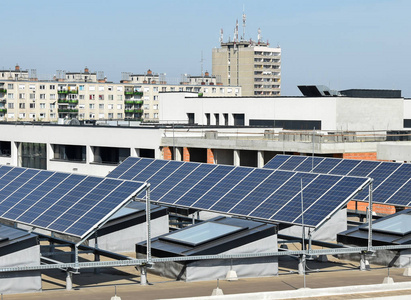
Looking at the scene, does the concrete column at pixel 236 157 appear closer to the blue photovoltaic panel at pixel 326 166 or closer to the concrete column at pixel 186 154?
the concrete column at pixel 186 154

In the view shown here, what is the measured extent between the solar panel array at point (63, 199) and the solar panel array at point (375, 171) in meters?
14.7

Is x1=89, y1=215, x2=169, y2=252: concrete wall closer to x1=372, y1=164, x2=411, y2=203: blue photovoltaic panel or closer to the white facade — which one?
x1=372, y1=164, x2=411, y2=203: blue photovoltaic panel

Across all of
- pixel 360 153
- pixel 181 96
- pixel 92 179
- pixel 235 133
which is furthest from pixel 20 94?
pixel 92 179

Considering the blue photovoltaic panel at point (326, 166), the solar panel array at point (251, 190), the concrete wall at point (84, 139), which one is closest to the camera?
the solar panel array at point (251, 190)

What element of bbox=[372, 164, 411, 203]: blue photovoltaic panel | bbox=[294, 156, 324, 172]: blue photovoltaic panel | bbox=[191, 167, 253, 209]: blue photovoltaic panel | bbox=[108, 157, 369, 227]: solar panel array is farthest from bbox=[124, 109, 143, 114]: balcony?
bbox=[191, 167, 253, 209]: blue photovoltaic panel

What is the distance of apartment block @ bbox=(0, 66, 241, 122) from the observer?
164 meters

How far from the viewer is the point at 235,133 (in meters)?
71.6

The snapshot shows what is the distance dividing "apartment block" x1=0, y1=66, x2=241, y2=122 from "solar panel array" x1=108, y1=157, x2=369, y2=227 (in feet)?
377

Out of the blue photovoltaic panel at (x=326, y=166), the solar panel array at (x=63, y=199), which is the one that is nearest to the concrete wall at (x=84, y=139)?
the blue photovoltaic panel at (x=326, y=166)

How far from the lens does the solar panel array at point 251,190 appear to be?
32125 millimetres

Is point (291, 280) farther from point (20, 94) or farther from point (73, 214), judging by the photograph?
point (20, 94)

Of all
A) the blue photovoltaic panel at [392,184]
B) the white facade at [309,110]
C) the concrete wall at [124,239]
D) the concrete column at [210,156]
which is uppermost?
the white facade at [309,110]

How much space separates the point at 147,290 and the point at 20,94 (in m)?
142

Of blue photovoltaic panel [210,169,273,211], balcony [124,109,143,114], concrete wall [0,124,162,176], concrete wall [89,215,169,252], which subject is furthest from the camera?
balcony [124,109,143,114]
